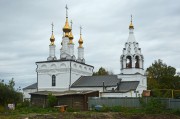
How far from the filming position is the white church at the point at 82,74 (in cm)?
3856

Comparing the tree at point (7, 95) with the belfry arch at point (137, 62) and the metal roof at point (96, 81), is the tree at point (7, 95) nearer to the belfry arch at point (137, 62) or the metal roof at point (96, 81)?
the metal roof at point (96, 81)

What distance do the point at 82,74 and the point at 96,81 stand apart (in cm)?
371

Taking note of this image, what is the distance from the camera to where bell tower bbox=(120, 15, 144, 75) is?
39156 mm

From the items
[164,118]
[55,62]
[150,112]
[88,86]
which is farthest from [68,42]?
[164,118]

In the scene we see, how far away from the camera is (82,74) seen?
4369 centimetres

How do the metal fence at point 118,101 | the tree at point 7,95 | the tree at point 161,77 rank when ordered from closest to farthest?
1. the metal fence at point 118,101
2. the tree at point 7,95
3. the tree at point 161,77

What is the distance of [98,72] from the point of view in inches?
2317

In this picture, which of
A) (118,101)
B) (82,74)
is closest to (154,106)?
(118,101)

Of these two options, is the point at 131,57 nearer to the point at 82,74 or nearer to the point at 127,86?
the point at 127,86

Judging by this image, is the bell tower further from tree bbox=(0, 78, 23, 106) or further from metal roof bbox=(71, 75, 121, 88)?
tree bbox=(0, 78, 23, 106)

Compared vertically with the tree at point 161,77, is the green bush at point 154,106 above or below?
below

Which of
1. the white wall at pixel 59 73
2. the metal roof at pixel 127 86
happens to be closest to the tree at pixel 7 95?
the white wall at pixel 59 73

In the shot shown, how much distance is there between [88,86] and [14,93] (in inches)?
339

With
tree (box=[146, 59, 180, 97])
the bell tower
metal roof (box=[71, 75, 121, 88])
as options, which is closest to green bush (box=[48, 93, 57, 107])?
metal roof (box=[71, 75, 121, 88])
